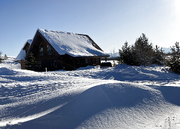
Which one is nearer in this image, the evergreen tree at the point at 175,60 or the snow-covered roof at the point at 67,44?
the evergreen tree at the point at 175,60

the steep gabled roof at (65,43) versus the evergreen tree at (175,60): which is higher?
the steep gabled roof at (65,43)

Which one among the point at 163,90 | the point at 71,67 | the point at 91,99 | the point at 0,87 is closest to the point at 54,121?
the point at 91,99

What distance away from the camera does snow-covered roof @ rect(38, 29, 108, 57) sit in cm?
1897

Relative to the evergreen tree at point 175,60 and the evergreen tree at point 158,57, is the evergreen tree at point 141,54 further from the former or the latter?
the evergreen tree at point 175,60

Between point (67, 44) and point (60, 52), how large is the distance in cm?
340

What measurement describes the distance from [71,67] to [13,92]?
13906 millimetres

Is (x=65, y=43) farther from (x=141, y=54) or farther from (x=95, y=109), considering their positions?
(x=95, y=109)

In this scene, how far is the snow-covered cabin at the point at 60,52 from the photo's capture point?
61.9ft

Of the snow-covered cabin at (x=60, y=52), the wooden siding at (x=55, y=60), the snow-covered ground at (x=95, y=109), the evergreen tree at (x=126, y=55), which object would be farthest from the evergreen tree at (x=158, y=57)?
the snow-covered ground at (x=95, y=109)

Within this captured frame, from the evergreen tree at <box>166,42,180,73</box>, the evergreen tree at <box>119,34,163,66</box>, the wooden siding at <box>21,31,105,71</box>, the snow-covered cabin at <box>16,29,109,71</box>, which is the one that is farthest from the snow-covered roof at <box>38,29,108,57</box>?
the evergreen tree at <box>166,42,180,73</box>

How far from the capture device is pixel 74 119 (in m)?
3.48

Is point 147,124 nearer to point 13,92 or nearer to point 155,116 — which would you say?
point 155,116

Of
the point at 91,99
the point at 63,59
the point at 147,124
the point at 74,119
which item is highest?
the point at 63,59

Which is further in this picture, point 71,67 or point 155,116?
point 71,67
